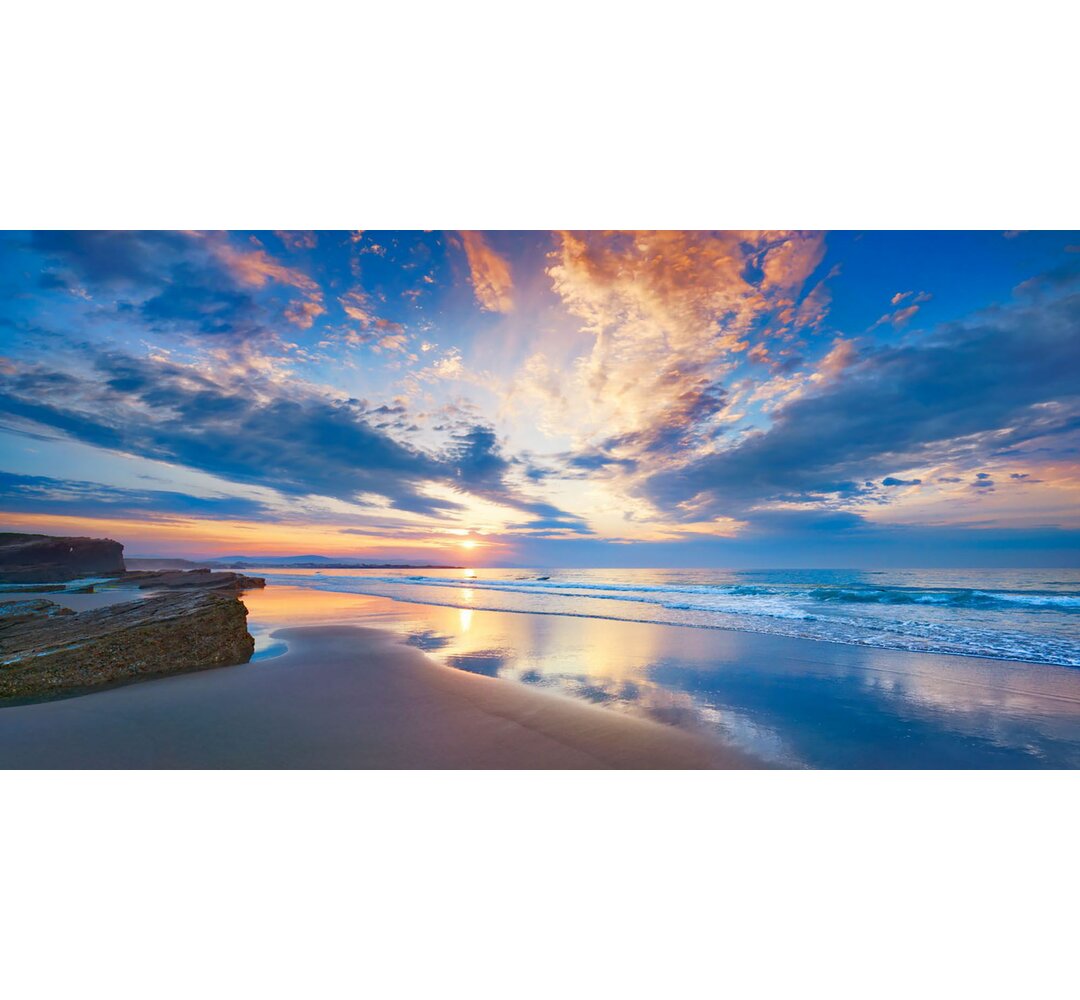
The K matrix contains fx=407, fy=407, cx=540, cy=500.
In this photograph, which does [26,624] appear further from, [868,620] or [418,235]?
[868,620]

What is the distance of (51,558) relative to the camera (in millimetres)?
28484

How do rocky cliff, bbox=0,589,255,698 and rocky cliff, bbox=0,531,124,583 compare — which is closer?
rocky cliff, bbox=0,589,255,698

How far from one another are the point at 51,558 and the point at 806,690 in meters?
44.3

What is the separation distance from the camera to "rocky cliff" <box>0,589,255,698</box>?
5668 millimetres

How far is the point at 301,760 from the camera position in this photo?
13.8 feet

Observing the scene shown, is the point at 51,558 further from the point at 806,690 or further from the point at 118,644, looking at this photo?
the point at 806,690

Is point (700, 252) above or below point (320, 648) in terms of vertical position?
above

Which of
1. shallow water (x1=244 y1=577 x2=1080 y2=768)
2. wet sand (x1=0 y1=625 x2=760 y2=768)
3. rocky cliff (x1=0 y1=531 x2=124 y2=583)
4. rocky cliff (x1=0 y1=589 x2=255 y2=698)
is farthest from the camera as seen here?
rocky cliff (x1=0 y1=531 x2=124 y2=583)

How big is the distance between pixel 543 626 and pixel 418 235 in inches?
432

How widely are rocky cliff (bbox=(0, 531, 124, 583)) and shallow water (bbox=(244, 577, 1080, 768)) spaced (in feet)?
93.7

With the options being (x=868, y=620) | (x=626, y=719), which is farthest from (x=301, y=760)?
(x=868, y=620)

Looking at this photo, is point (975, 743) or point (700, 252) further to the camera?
point (700, 252)

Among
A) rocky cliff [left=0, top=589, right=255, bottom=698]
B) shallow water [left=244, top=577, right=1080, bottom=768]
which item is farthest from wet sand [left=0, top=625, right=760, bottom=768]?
shallow water [left=244, top=577, right=1080, bottom=768]

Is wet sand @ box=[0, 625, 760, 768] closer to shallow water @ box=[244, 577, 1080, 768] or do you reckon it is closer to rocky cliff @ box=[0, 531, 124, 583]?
shallow water @ box=[244, 577, 1080, 768]
